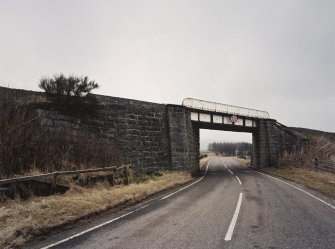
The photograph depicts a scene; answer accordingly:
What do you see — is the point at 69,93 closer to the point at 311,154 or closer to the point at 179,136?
the point at 179,136

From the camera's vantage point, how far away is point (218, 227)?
7922 millimetres

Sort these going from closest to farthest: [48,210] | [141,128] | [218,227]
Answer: [218,227], [48,210], [141,128]

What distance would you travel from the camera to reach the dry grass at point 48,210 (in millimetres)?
7105

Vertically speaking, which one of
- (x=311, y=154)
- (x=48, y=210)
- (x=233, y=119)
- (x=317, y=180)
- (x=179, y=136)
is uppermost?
(x=233, y=119)

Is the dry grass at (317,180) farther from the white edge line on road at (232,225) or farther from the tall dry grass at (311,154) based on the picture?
the tall dry grass at (311,154)

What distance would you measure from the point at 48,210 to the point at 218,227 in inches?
190

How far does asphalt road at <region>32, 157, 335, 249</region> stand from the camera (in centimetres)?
651

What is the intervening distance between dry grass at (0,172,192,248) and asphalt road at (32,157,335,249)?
40.2 inches

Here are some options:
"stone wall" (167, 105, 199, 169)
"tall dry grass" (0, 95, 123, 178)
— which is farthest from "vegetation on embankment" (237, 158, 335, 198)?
"tall dry grass" (0, 95, 123, 178)

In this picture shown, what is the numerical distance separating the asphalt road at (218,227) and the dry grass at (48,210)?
1.02 metres

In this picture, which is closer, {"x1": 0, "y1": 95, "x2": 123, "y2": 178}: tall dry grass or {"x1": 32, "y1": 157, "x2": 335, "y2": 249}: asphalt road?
{"x1": 32, "y1": 157, "x2": 335, "y2": 249}: asphalt road

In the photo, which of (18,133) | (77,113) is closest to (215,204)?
(18,133)

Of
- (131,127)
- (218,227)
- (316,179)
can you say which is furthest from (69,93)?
(316,179)

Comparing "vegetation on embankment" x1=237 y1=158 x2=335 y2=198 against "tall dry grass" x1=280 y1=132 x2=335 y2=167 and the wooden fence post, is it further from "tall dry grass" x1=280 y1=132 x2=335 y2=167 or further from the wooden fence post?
the wooden fence post
